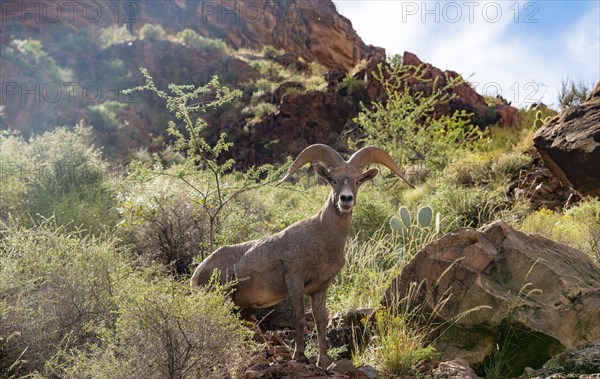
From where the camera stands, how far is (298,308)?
5.57 metres

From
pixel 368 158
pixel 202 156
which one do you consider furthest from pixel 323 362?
pixel 202 156

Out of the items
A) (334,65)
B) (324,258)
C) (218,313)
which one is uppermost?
(334,65)

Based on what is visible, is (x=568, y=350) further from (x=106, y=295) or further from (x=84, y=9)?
(x=84, y=9)

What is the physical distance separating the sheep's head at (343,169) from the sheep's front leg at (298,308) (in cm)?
77

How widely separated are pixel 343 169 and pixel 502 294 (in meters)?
1.94

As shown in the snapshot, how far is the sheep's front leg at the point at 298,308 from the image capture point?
5.57 metres

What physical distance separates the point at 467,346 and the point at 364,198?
5.87 meters

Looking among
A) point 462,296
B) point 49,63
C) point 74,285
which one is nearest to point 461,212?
point 462,296

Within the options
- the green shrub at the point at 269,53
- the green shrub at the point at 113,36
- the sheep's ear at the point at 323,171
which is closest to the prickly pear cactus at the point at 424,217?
the sheep's ear at the point at 323,171

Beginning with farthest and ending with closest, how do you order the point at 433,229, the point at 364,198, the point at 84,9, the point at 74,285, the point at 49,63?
1. the point at 84,9
2. the point at 49,63
3. the point at 364,198
4. the point at 433,229
5. the point at 74,285

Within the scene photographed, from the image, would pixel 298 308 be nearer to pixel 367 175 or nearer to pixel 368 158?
pixel 367 175

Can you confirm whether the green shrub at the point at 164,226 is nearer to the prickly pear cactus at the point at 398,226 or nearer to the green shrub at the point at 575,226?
the prickly pear cactus at the point at 398,226

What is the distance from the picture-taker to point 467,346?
6016 millimetres
